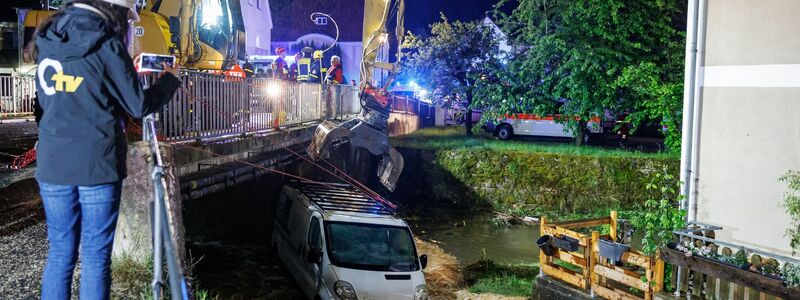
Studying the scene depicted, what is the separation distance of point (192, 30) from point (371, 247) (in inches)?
252

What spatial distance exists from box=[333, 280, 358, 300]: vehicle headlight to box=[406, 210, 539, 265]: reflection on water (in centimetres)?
573

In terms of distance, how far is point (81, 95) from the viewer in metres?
3.13

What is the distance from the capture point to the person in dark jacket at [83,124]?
312 centimetres

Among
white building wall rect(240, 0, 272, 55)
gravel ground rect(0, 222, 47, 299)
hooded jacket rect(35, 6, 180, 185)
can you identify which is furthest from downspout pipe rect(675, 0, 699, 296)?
white building wall rect(240, 0, 272, 55)

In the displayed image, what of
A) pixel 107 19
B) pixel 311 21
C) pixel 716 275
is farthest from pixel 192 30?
pixel 311 21

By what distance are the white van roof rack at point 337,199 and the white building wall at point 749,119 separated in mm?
5804

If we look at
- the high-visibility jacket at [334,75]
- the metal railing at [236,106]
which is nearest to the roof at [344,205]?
the metal railing at [236,106]

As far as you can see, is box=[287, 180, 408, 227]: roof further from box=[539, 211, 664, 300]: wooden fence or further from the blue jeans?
the blue jeans

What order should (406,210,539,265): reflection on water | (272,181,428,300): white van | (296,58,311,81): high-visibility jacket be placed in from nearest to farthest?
1. (272,181,428,300): white van
2. (406,210,539,265): reflection on water
3. (296,58,311,81): high-visibility jacket

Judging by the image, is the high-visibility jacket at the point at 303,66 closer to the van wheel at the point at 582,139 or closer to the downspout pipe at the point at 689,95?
the van wheel at the point at 582,139

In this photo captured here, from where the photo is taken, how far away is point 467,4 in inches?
1657

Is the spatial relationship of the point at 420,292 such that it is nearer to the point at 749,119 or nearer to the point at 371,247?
the point at 371,247

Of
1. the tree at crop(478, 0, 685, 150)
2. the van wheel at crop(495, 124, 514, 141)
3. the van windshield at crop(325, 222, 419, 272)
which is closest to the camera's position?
the van windshield at crop(325, 222, 419, 272)

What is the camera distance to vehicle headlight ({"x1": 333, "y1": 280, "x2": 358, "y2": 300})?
951cm
